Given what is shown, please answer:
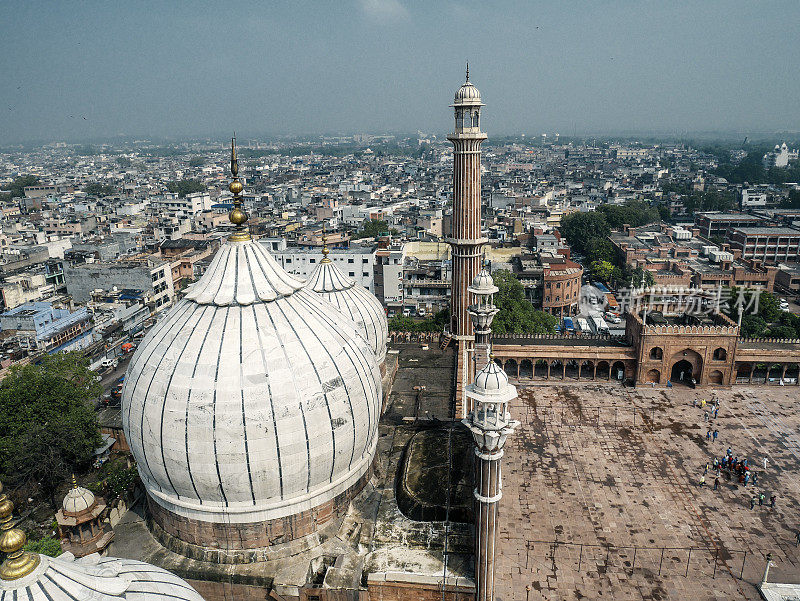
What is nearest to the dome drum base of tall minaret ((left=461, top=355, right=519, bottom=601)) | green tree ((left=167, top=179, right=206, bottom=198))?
tall minaret ((left=461, top=355, right=519, bottom=601))

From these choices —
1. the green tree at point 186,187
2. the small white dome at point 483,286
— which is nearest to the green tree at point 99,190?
the green tree at point 186,187

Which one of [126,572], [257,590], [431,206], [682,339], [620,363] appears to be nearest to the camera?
[126,572]

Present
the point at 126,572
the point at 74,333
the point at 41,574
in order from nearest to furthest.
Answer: the point at 41,574 < the point at 126,572 < the point at 74,333

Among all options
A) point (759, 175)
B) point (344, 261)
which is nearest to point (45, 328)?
point (344, 261)

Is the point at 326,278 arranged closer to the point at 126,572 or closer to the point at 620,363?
the point at 126,572

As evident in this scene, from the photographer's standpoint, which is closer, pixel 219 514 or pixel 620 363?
pixel 219 514

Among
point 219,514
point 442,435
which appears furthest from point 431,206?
point 219,514

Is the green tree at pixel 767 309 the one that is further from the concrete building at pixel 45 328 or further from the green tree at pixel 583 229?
the concrete building at pixel 45 328

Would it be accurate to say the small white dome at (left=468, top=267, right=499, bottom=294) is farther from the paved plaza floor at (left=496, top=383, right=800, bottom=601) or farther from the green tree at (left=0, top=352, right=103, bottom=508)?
the green tree at (left=0, top=352, right=103, bottom=508)
